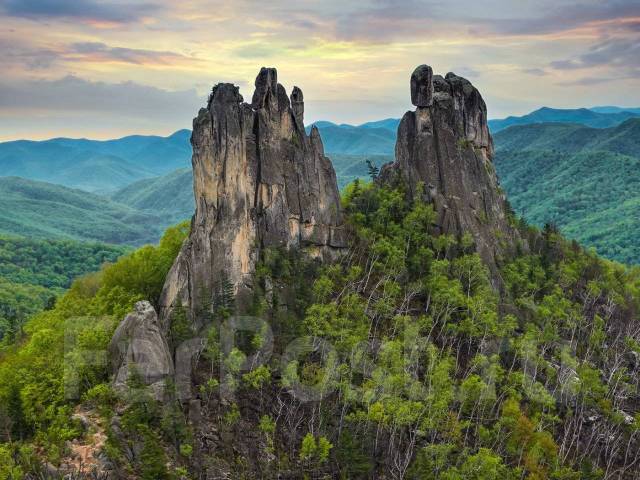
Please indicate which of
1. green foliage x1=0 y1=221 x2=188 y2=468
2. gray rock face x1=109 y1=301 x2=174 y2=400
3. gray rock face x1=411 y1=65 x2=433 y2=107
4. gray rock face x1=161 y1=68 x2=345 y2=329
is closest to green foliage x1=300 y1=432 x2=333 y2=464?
gray rock face x1=109 y1=301 x2=174 y2=400

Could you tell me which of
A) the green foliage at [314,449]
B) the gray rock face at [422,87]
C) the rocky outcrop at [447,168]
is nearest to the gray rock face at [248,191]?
the rocky outcrop at [447,168]

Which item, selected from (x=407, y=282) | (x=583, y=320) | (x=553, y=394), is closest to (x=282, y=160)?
(x=407, y=282)

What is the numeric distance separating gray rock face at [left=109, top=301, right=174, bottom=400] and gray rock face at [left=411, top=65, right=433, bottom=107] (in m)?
53.3

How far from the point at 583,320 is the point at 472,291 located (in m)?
19.6

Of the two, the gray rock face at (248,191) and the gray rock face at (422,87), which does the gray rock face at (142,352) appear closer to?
the gray rock face at (248,191)

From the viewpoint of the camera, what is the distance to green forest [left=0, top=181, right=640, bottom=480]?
5547 cm

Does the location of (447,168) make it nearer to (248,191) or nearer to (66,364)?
(248,191)

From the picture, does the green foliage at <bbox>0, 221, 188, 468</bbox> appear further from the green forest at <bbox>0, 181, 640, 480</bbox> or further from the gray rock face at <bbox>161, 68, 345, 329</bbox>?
the gray rock face at <bbox>161, 68, 345, 329</bbox>

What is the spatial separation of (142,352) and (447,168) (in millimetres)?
52325

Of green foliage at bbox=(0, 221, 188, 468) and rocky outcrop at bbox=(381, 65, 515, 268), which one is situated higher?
rocky outcrop at bbox=(381, 65, 515, 268)

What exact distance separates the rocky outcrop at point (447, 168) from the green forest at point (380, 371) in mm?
2946

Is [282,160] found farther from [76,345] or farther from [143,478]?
[143,478]

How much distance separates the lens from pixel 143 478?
48.6m

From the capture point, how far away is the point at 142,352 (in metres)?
55.9
